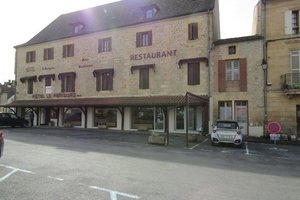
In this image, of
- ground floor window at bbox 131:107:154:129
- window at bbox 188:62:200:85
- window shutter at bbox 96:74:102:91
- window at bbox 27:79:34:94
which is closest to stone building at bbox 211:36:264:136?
window at bbox 188:62:200:85

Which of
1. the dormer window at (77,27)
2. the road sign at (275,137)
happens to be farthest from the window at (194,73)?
the dormer window at (77,27)

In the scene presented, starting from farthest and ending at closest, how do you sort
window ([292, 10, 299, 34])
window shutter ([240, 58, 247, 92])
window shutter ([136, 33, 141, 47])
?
window shutter ([136, 33, 141, 47]) < window shutter ([240, 58, 247, 92]) < window ([292, 10, 299, 34])

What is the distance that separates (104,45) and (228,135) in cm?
1576

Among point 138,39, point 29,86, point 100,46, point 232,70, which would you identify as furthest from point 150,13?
point 29,86

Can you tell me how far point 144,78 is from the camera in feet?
79.6

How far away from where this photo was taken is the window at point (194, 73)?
71.9 ft

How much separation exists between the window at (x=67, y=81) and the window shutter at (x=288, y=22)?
19.1 metres

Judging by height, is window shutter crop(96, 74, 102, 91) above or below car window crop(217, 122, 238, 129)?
above

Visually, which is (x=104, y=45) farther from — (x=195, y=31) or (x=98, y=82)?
(x=195, y=31)

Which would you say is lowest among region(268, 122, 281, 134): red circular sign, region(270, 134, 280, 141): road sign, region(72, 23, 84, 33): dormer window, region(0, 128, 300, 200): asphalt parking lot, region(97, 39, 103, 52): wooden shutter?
region(0, 128, 300, 200): asphalt parking lot

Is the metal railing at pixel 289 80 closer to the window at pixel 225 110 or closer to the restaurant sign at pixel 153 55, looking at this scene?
the window at pixel 225 110

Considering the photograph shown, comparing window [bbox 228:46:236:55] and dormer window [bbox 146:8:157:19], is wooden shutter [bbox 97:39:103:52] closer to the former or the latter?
dormer window [bbox 146:8:157:19]

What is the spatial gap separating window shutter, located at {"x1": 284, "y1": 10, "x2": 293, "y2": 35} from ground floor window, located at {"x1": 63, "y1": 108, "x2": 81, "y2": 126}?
63.4 ft

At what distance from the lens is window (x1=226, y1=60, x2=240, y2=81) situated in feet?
68.2
